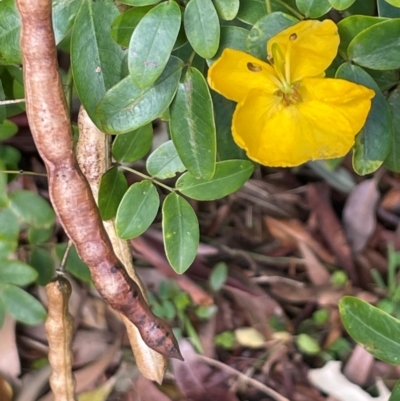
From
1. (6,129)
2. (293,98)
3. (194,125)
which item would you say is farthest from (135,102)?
(6,129)

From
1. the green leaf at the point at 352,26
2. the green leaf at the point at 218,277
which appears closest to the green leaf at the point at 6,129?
the green leaf at the point at 352,26

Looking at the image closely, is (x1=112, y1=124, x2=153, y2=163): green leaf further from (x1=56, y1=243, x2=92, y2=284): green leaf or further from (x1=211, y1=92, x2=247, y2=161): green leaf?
(x1=56, y1=243, x2=92, y2=284): green leaf

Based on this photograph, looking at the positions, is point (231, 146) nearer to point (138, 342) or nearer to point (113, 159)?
point (113, 159)

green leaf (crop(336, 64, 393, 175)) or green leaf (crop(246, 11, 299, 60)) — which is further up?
green leaf (crop(246, 11, 299, 60))

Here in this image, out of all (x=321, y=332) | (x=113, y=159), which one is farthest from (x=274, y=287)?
(x=113, y=159)

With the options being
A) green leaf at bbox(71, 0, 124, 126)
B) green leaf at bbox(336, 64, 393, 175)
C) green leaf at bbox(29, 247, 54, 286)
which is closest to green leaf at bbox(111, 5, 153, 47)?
green leaf at bbox(71, 0, 124, 126)

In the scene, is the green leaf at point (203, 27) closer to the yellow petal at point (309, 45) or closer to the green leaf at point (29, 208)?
the yellow petal at point (309, 45)

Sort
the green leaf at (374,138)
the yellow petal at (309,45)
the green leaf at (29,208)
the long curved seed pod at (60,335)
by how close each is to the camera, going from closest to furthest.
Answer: the yellow petal at (309,45) → the green leaf at (374,138) → the long curved seed pod at (60,335) → the green leaf at (29,208)
